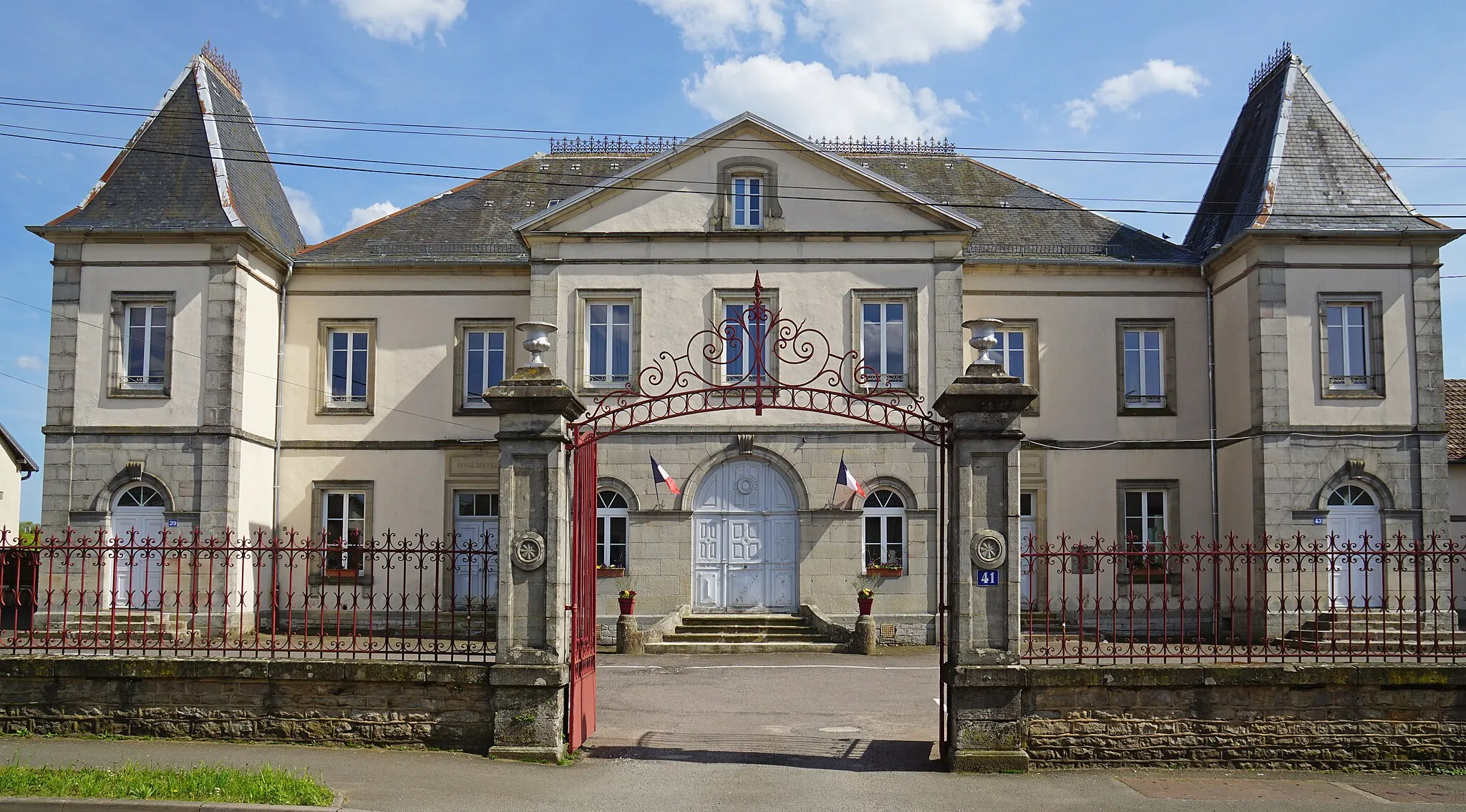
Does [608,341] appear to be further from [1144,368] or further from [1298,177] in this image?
[1298,177]

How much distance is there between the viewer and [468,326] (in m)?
23.5

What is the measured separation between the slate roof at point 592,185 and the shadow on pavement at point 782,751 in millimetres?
12619

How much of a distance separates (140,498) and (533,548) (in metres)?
13.2

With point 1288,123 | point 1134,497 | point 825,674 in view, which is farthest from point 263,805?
point 1288,123

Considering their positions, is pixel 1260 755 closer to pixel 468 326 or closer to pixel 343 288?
pixel 468 326

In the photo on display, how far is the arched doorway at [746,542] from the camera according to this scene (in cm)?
2170

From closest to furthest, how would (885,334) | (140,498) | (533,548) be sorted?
(533,548) < (140,498) < (885,334)

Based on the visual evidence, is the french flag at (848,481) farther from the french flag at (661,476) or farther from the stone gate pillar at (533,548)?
the stone gate pillar at (533,548)

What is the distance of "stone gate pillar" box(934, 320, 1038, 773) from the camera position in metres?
10.1

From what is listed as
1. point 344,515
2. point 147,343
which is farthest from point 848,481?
point 147,343

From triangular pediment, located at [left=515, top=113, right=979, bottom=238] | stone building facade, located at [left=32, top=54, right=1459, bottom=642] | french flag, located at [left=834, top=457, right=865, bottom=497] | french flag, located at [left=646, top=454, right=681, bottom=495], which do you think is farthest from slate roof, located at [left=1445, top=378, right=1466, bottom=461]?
french flag, located at [left=646, top=454, right=681, bottom=495]

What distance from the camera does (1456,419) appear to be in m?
26.3

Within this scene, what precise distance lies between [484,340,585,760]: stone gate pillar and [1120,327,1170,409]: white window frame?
49.8 feet

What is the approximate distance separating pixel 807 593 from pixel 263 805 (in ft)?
44.9
